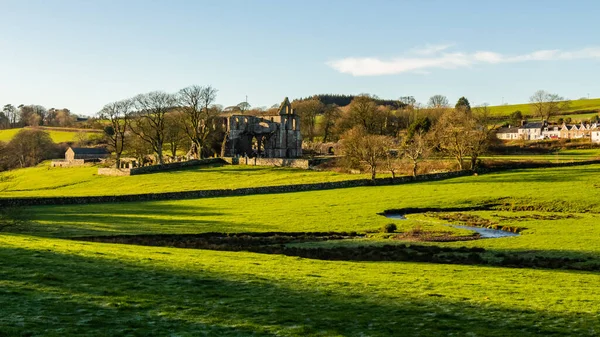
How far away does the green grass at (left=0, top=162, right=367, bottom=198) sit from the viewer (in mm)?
72325

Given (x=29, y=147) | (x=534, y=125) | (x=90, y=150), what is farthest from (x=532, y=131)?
(x=29, y=147)

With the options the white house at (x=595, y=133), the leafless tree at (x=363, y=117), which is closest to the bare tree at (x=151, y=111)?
the leafless tree at (x=363, y=117)

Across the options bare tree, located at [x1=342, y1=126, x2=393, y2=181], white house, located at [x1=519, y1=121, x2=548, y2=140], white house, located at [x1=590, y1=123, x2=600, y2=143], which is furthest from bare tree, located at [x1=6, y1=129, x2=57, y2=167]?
white house, located at [x1=590, y1=123, x2=600, y2=143]

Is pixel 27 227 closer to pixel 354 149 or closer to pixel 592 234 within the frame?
pixel 592 234

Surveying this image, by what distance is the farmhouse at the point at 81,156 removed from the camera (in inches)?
4636

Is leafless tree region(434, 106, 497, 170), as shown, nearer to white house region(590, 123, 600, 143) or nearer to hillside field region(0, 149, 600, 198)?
hillside field region(0, 149, 600, 198)

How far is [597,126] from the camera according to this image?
138m

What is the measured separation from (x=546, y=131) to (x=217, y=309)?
152433 millimetres

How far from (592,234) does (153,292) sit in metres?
30.7

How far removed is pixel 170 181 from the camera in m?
78.2

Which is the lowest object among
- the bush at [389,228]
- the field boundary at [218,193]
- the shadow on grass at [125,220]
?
the bush at [389,228]

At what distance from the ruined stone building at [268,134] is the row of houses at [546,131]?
2430 inches

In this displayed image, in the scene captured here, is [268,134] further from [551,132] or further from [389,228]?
[551,132]

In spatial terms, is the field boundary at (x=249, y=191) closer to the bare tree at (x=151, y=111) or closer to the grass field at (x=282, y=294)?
the grass field at (x=282, y=294)
